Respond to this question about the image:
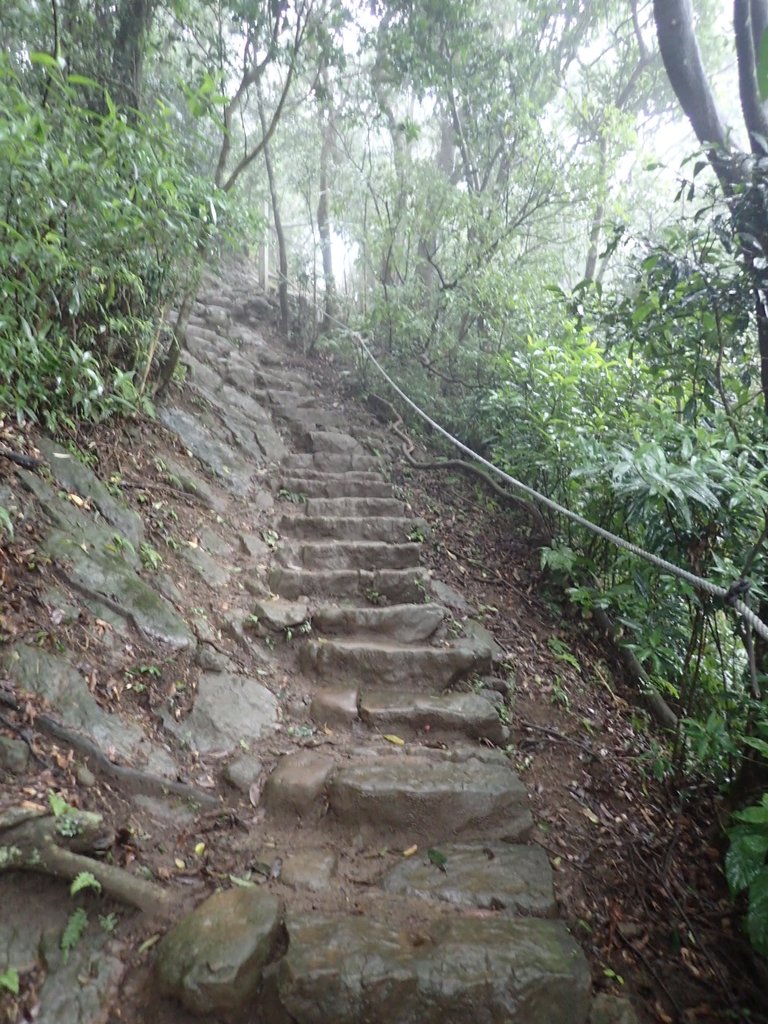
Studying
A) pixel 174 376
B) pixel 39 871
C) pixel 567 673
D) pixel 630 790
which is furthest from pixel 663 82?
pixel 39 871

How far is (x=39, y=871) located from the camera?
5.97 feet

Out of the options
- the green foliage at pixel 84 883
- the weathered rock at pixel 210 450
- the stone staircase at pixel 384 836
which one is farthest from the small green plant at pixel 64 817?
the weathered rock at pixel 210 450

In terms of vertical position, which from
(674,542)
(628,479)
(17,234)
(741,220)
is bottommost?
(674,542)

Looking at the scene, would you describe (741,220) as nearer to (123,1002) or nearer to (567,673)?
(567,673)

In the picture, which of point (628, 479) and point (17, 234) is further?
point (628, 479)

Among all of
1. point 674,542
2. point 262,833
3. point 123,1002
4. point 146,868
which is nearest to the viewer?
point 123,1002

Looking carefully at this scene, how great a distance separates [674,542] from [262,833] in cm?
238

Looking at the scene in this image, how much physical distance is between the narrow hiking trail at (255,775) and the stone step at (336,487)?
0.98 metres

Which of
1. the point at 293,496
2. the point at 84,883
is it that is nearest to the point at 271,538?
the point at 293,496

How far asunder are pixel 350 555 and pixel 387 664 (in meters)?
1.29

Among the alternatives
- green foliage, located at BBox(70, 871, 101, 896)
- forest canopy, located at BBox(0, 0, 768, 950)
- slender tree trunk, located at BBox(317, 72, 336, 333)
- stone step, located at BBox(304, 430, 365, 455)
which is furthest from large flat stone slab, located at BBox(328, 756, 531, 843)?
slender tree trunk, located at BBox(317, 72, 336, 333)

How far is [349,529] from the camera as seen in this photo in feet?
16.7

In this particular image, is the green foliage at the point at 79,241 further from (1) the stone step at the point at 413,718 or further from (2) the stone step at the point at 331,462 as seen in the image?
(1) the stone step at the point at 413,718

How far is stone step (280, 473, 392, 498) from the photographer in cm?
571
